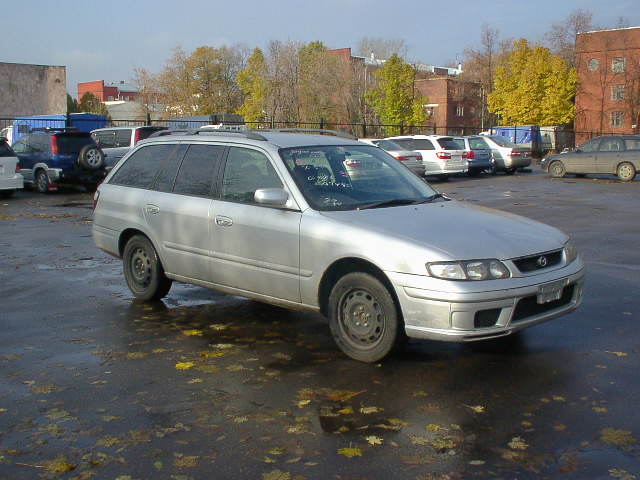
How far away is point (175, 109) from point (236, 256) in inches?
2854

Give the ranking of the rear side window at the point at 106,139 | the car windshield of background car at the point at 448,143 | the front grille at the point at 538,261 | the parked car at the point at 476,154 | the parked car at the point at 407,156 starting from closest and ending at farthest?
1. the front grille at the point at 538,261
2. the parked car at the point at 407,156
3. the rear side window at the point at 106,139
4. the car windshield of background car at the point at 448,143
5. the parked car at the point at 476,154

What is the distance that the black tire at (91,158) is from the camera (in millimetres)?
21500

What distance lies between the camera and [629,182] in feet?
84.7

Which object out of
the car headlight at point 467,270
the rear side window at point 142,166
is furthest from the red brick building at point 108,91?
the car headlight at point 467,270

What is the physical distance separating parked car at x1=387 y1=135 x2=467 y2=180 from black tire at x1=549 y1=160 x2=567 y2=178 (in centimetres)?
369

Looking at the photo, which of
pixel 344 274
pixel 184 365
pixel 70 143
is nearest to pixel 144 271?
pixel 184 365

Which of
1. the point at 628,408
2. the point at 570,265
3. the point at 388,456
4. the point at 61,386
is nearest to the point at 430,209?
the point at 570,265

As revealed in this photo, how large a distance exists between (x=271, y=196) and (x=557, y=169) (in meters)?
24.5

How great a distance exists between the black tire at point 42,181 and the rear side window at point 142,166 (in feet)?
48.4

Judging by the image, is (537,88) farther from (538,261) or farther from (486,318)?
(486,318)

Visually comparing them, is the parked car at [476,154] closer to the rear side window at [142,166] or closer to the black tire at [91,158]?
the black tire at [91,158]

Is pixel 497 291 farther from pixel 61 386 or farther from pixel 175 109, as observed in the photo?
pixel 175 109

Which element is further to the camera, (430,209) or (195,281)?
(195,281)

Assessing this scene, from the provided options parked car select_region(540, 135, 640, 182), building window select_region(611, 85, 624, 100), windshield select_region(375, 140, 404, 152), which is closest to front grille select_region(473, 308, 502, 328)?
windshield select_region(375, 140, 404, 152)
